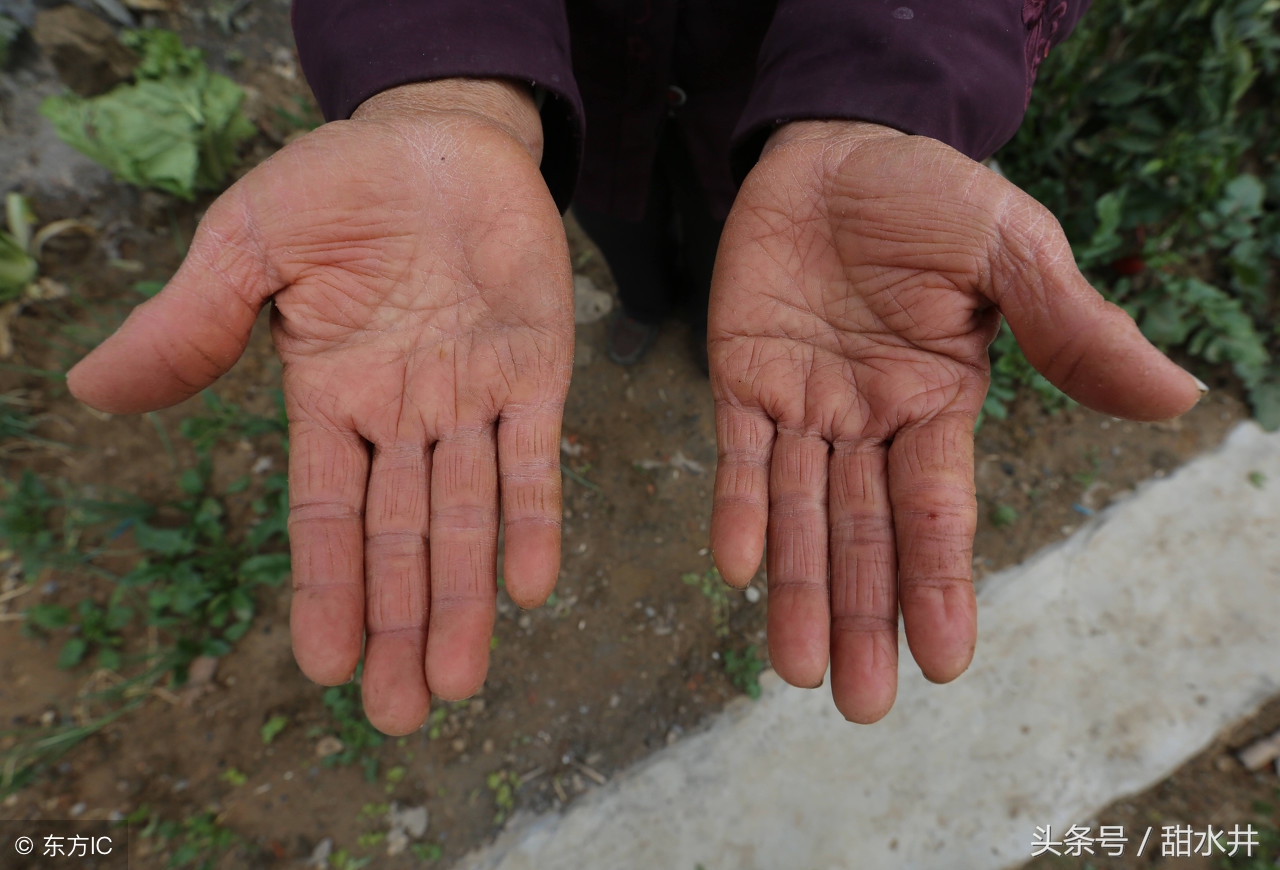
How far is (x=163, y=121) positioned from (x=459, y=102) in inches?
76.2

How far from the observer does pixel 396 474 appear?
152 centimetres

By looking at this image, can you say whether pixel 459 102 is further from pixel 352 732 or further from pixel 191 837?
pixel 191 837

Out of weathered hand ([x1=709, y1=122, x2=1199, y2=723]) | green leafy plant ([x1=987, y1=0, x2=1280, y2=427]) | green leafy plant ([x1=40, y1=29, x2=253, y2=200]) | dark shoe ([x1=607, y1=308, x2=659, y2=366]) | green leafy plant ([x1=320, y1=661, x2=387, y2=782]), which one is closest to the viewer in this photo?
weathered hand ([x1=709, y1=122, x2=1199, y2=723])

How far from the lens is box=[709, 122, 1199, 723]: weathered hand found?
1.30m

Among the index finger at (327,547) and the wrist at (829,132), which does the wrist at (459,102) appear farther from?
the index finger at (327,547)

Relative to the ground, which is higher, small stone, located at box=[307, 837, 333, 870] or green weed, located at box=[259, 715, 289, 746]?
green weed, located at box=[259, 715, 289, 746]

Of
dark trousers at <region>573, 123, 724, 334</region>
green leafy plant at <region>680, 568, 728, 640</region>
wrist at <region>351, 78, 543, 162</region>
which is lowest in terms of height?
green leafy plant at <region>680, 568, 728, 640</region>

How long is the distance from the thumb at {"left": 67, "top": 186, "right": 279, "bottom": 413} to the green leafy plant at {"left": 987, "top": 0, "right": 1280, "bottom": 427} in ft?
8.32

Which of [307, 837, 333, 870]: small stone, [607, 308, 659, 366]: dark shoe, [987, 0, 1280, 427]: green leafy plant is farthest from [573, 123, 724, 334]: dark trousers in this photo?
[307, 837, 333, 870]: small stone

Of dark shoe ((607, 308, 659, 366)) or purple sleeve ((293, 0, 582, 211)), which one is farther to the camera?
dark shoe ((607, 308, 659, 366))

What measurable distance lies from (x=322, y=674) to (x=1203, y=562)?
2.98m

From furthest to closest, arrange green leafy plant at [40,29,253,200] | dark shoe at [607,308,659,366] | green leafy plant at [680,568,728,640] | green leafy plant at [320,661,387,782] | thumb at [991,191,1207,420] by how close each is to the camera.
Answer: dark shoe at [607,308,659,366] → green leafy plant at [40,29,253,200] → green leafy plant at [680,568,728,640] → green leafy plant at [320,661,387,782] → thumb at [991,191,1207,420]

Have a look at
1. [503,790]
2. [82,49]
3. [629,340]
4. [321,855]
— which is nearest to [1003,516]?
[629,340]

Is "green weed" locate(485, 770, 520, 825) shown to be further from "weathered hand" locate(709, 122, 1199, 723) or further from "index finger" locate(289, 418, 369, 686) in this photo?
"weathered hand" locate(709, 122, 1199, 723)
